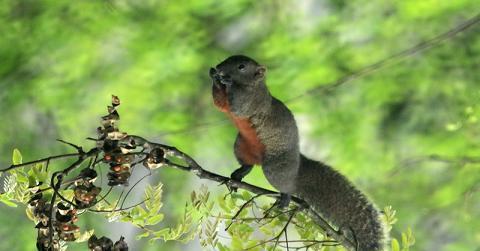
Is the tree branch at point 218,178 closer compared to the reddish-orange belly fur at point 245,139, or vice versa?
the tree branch at point 218,178

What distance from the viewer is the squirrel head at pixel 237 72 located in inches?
24.8

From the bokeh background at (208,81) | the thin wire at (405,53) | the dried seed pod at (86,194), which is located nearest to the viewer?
the dried seed pod at (86,194)

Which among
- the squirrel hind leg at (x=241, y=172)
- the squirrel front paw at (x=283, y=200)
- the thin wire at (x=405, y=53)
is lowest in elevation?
the squirrel front paw at (x=283, y=200)

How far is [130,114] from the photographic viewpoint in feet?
4.74

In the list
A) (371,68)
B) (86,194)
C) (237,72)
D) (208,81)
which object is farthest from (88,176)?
(208,81)

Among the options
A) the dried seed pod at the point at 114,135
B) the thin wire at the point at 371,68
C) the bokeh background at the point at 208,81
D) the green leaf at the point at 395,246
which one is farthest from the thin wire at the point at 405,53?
the dried seed pod at the point at 114,135

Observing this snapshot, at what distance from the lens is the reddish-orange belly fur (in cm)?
64

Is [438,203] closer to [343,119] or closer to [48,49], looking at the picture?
[343,119]

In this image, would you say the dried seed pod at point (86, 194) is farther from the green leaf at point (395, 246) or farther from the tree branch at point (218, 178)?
the green leaf at point (395, 246)

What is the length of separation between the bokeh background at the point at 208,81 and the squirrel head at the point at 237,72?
70 centimetres

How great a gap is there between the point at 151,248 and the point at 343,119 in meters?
0.57

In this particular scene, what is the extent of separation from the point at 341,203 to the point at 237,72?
192mm

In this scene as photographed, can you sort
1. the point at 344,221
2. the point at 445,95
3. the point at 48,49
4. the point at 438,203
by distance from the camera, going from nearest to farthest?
the point at 344,221
the point at 48,49
the point at 445,95
the point at 438,203

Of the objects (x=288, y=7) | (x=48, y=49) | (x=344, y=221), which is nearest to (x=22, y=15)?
(x=48, y=49)
